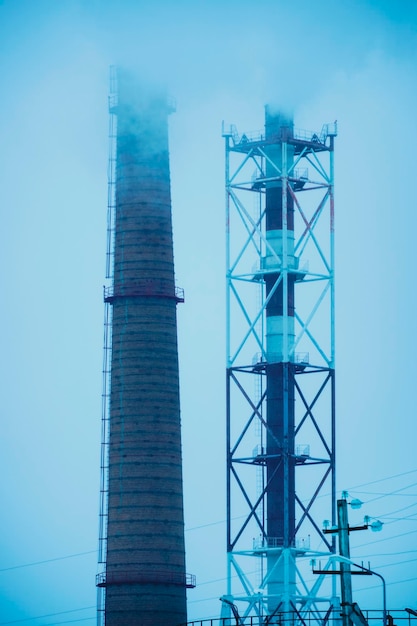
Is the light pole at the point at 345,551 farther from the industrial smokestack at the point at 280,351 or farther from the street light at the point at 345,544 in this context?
the industrial smokestack at the point at 280,351

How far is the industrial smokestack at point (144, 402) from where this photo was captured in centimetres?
6756

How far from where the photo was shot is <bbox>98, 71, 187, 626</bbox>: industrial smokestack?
67562 millimetres

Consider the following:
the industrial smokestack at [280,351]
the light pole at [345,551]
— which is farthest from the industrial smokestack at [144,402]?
the light pole at [345,551]

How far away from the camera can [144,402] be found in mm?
68750

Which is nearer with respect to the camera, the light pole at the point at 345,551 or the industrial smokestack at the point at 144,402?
the light pole at the point at 345,551

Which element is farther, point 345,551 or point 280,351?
point 280,351

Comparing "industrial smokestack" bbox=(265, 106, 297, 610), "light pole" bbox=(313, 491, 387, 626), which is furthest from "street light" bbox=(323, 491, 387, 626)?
"industrial smokestack" bbox=(265, 106, 297, 610)

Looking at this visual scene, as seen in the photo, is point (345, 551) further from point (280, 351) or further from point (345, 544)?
point (280, 351)

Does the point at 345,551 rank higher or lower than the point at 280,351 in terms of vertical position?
lower

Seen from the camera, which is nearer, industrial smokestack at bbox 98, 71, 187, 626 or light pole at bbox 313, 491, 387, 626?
light pole at bbox 313, 491, 387, 626

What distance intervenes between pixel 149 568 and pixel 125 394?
6.38m

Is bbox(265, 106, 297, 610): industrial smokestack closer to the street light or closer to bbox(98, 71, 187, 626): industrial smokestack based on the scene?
bbox(98, 71, 187, 626): industrial smokestack

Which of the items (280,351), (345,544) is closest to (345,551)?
(345,544)

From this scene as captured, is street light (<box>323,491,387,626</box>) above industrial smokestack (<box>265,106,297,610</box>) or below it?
below
